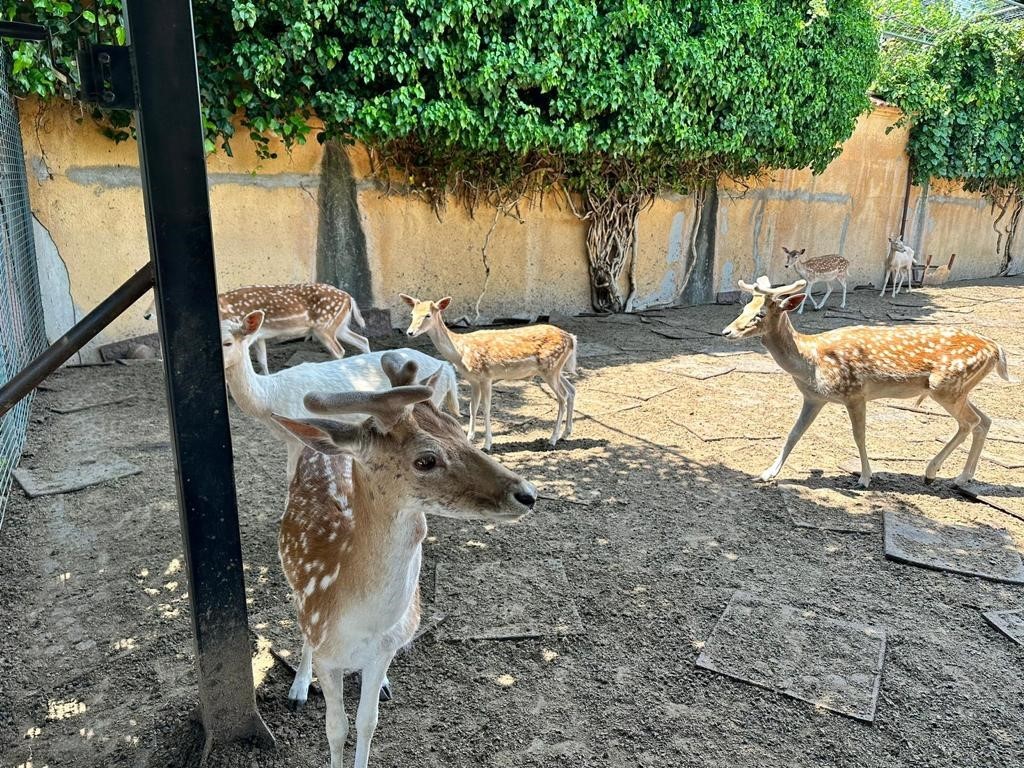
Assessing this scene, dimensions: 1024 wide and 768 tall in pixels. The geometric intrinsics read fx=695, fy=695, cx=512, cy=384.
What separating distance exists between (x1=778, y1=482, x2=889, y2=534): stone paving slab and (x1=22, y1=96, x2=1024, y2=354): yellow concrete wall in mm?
5802

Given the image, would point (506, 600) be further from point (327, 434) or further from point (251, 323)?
point (251, 323)

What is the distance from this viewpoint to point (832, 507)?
4.16 metres

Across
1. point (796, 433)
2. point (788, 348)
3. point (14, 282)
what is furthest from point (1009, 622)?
point (14, 282)

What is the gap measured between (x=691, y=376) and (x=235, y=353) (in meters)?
4.78

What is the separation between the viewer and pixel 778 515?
4051 mm

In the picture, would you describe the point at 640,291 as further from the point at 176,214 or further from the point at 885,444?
the point at 176,214

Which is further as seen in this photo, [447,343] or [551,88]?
[551,88]

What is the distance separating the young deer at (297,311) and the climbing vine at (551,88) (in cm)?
181

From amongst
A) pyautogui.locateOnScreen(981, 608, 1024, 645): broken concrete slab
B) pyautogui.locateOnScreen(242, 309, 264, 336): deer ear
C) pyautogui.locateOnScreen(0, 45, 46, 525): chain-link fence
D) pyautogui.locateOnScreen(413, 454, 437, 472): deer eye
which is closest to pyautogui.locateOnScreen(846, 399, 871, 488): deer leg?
pyautogui.locateOnScreen(981, 608, 1024, 645): broken concrete slab

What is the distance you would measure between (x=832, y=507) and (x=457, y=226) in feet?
20.9

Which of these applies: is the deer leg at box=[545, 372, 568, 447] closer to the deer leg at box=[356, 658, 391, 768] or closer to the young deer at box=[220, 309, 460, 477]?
the young deer at box=[220, 309, 460, 477]

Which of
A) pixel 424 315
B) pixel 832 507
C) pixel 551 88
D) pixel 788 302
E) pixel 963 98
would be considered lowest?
pixel 832 507

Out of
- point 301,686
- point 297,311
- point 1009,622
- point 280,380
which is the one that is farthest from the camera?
point 297,311

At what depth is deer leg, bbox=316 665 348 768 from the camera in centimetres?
203
